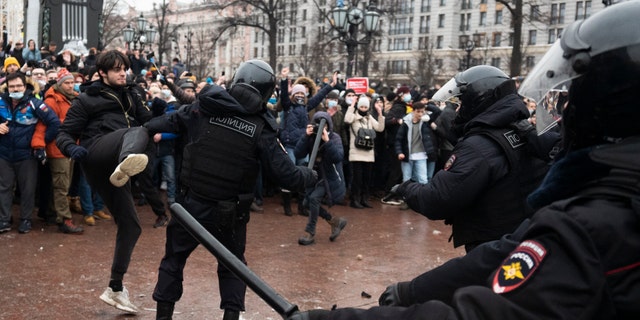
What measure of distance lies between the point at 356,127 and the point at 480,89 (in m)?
6.97

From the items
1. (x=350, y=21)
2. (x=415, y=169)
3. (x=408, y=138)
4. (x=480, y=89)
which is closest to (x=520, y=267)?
(x=480, y=89)

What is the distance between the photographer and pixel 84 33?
1859 cm

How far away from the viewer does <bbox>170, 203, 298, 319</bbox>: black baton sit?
1640 mm

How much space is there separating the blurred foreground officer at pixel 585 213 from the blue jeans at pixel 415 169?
31.2ft

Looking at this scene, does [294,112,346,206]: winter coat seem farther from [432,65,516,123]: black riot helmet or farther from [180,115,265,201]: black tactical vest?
[432,65,516,123]: black riot helmet

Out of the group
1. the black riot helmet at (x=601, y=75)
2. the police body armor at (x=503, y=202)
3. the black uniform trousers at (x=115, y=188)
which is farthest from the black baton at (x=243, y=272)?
the black uniform trousers at (x=115, y=188)

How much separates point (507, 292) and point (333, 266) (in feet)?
18.7

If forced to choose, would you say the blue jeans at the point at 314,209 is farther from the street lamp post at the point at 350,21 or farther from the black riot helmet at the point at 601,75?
the street lamp post at the point at 350,21

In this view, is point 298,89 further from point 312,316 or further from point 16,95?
point 312,316

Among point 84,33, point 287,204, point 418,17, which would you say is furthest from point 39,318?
point 418,17

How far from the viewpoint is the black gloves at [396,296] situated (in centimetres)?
219

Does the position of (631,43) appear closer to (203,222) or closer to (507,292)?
(507,292)

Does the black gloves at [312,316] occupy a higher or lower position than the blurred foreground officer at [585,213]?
lower

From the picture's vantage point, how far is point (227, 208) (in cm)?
433
